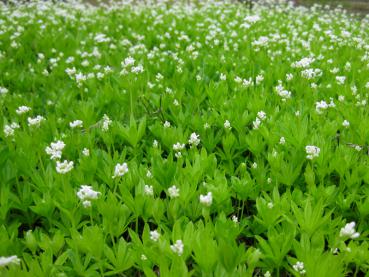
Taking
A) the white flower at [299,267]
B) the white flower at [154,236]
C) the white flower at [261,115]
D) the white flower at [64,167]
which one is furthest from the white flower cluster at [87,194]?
the white flower at [261,115]

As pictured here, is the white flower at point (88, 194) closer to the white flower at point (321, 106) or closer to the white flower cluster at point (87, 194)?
the white flower cluster at point (87, 194)

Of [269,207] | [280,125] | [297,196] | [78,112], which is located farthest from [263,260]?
[78,112]

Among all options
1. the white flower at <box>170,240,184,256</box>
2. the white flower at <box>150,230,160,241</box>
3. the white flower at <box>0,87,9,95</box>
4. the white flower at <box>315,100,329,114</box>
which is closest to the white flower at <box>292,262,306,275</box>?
the white flower at <box>170,240,184,256</box>

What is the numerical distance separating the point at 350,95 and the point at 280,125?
50.5 inches

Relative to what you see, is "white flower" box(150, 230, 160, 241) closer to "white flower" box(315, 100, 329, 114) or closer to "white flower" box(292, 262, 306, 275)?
"white flower" box(292, 262, 306, 275)

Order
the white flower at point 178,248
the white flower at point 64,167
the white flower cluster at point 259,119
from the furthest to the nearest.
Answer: the white flower cluster at point 259,119
the white flower at point 64,167
the white flower at point 178,248

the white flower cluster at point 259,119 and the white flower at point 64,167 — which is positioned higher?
the white flower at point 64,167

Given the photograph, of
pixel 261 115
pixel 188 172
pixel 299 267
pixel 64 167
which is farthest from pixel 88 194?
pixel 261 115

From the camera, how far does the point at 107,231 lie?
2416mm

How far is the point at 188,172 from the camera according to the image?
2.81 metres

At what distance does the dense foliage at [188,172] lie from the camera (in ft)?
7.25

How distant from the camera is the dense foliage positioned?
221cm

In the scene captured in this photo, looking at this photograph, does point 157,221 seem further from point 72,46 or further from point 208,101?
point 72,46

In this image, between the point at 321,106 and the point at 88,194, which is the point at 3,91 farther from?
the point at 321,106
